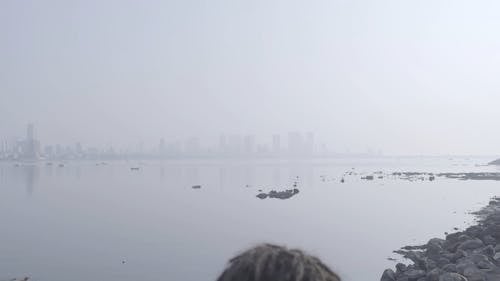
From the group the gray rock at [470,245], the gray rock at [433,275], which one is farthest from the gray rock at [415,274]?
the gray rock at [470,245]

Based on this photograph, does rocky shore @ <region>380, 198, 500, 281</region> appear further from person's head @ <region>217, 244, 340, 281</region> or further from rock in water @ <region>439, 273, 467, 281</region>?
person's head @ <region>217, 244, 340, 281</region>

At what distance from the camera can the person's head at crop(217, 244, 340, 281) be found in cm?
113

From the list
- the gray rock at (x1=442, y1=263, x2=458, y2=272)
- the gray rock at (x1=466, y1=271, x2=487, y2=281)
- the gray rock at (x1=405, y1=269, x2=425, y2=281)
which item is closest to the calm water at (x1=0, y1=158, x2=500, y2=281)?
the gray rock at (x1=405, y1=269, x2=425, y2=281)

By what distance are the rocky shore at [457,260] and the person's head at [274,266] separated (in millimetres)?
9608

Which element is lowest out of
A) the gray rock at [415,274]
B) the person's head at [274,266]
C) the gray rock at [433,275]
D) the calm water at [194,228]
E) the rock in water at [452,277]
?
the calm water at [194,228]

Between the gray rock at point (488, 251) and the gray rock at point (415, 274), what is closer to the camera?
the gray rock at point (415, 274)

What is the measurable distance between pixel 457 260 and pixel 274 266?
41.1ft

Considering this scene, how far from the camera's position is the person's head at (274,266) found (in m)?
1.13

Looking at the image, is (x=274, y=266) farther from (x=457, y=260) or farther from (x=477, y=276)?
(x=457, y=260)

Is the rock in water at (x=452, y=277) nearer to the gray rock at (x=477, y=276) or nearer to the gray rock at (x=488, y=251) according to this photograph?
the gray rock at (x=477, y=276)

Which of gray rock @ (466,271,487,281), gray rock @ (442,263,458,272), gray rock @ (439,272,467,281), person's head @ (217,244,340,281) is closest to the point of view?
person's head @ (217,244,340,281)

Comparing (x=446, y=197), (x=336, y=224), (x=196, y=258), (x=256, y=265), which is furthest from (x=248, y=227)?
(x=256, y=265)

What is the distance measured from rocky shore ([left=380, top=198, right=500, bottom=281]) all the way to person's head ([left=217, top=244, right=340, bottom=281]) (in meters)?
9.61

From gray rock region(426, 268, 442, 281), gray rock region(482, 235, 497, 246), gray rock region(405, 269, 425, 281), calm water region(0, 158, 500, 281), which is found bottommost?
calm water region(0, 158, 500, 281)
